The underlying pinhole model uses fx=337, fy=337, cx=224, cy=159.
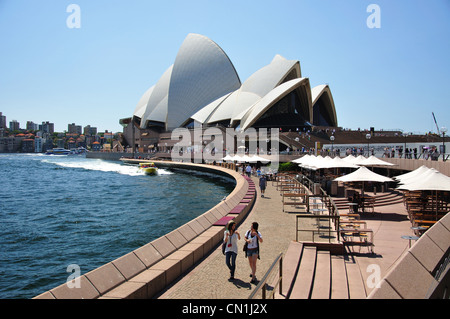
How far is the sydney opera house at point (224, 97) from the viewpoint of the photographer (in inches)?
2037

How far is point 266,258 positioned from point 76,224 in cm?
1126

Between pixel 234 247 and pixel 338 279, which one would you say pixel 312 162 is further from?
pixel 234 247

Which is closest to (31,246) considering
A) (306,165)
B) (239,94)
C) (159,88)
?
(306,165)

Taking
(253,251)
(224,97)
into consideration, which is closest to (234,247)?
(253,251)

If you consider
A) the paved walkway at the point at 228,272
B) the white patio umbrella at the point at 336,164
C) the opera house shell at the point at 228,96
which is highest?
the opera house shell at the point at 228,96

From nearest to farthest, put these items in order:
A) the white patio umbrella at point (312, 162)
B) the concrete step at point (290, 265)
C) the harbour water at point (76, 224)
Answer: the concrete step at point (290, 265) < the harbour water at point (76, 224) < the white patio umbrella at point (312, 162)

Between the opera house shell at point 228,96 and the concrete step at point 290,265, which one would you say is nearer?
the concrete step at point 290,265

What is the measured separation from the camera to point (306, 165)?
1933cm

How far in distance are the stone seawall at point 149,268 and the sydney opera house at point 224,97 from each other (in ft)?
135

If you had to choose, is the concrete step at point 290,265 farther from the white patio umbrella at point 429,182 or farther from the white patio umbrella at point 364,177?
the white patio umbrella at point 364,177

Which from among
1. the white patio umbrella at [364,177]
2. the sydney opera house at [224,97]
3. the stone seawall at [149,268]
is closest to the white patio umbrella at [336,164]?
the white patio umbrella at [364,177]

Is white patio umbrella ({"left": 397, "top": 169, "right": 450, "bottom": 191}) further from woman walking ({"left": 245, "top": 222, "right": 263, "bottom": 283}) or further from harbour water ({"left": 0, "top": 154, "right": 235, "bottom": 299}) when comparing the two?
harbour water ({"left": 0, "top": 154, "right": 235, "bottom": 299})

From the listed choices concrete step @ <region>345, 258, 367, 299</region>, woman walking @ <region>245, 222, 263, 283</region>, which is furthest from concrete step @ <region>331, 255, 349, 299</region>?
woman walking @ <region>245, 222, 263, 283</region>
